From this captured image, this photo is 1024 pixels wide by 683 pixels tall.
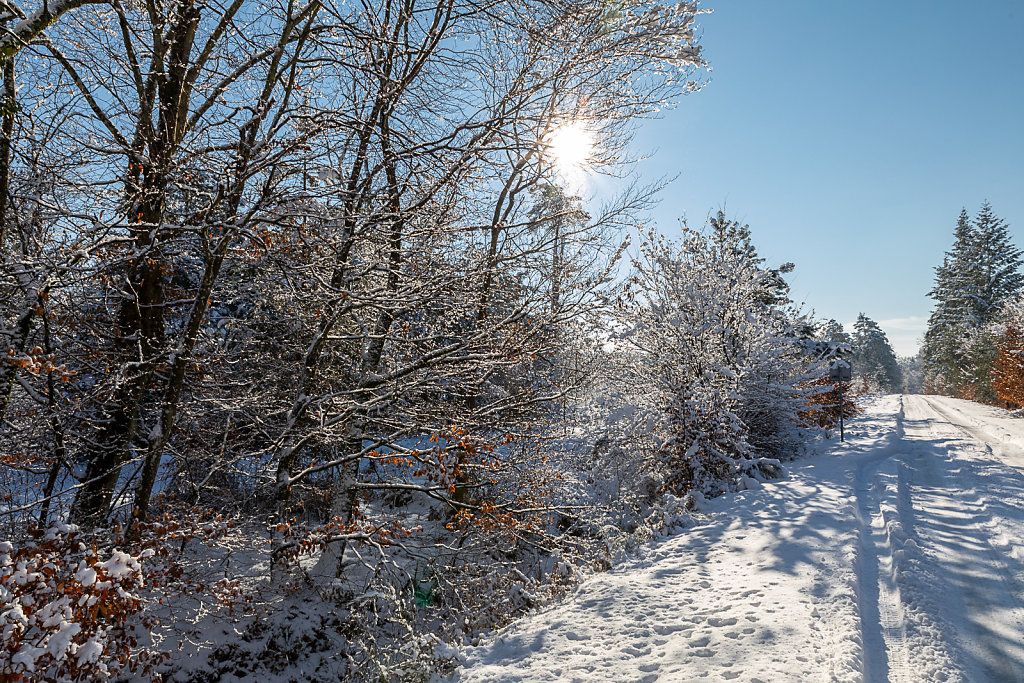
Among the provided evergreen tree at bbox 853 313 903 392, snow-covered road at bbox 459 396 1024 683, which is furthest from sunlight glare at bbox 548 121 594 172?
evergreen tree at bbox 853 313 903 392

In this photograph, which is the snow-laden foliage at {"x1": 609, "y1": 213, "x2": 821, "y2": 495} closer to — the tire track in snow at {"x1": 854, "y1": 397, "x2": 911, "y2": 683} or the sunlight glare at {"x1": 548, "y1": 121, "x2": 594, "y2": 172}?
the tire track in snow at {"x1": 854, "y1": 397, "x2": 911, "y2": 683}

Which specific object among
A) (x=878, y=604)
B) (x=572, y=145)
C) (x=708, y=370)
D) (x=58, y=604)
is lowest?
(x=878, y=604)

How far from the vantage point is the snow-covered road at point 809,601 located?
396cm

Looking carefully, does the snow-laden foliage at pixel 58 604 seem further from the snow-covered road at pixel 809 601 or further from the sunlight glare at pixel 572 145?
the sunlight glare at pixel 572 145

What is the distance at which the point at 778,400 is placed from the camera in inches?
546

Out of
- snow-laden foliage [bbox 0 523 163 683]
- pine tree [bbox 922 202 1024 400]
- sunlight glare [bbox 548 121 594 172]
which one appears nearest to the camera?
snow-laden foliage [bbox 0 523 163 683]

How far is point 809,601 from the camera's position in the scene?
15.8ft

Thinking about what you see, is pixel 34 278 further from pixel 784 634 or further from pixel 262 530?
pixel 784 634

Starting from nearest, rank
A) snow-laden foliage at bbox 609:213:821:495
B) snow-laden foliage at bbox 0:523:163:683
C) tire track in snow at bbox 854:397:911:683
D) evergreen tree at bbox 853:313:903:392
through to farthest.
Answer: snow-laden foliage at bbox 0:523:163:683 → tire track in snow at bbox 854:397:911:683 → snow-laden foliage at bbox 609:213:821:495 → evergreen tree at bbox 853:313:903:392

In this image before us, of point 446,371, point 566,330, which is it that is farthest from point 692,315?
point 446,371

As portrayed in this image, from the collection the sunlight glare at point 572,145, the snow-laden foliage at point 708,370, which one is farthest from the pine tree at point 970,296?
the sunlight glare at point 572,145

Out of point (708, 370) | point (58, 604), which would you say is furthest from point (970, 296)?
point (58, 604)

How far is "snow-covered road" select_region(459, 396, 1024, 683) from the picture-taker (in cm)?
396

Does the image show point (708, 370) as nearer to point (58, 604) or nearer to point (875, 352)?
point (58, 604)
